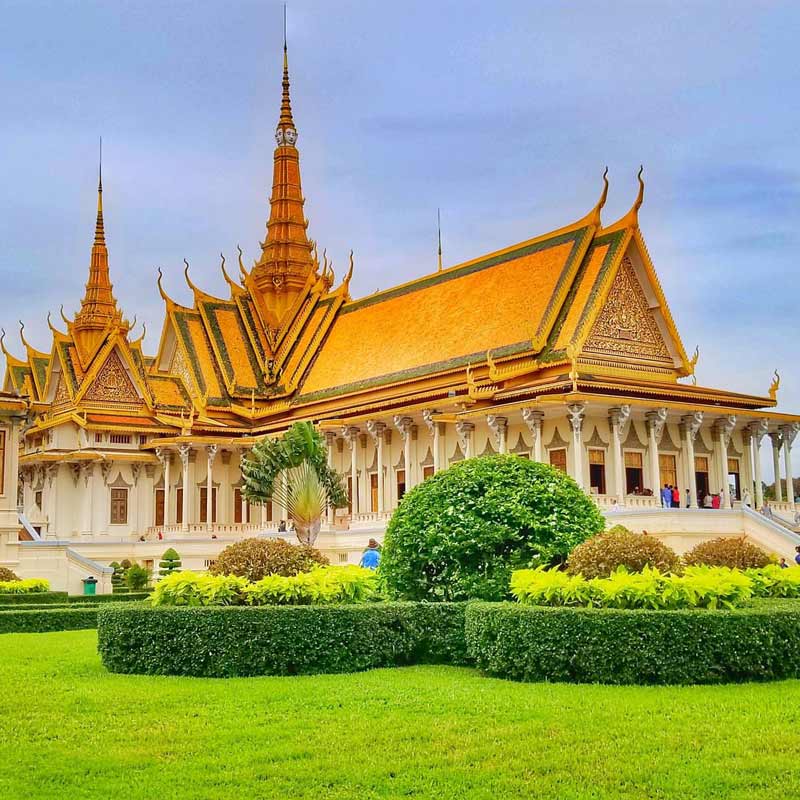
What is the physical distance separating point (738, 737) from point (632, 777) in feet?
3.82

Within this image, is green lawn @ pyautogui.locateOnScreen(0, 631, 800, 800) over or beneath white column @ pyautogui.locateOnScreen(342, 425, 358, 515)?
beneath

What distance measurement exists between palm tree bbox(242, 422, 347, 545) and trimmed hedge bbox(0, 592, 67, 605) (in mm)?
11992

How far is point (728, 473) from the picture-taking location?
32.7 m

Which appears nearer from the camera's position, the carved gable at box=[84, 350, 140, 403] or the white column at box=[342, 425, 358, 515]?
the white column at box=[342, 425, 358, 515]

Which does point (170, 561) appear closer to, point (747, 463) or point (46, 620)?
point (46, 620)

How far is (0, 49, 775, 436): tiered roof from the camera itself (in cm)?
3167

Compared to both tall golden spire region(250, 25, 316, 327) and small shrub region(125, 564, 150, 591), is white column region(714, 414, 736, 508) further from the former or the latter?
tall golden spire region(250, 25, 316, 327)

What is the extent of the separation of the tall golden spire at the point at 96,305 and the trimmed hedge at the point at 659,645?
41.1m

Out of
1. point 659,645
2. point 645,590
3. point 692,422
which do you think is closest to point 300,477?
point 692,422

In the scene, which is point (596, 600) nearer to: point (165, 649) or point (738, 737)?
point (738, 737)

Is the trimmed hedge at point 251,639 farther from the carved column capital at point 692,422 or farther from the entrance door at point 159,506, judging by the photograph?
the entrance door at point 159,506

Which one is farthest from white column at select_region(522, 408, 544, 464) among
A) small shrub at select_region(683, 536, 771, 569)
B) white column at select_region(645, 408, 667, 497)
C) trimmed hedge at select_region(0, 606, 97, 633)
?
small shrub at select_region(683, 536, 771, 569)

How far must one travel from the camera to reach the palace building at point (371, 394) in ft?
100.0

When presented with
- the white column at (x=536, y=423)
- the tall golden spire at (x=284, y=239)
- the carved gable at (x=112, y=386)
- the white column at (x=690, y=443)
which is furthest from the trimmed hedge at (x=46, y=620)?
the tall golden spire at (x=284, y=239)
